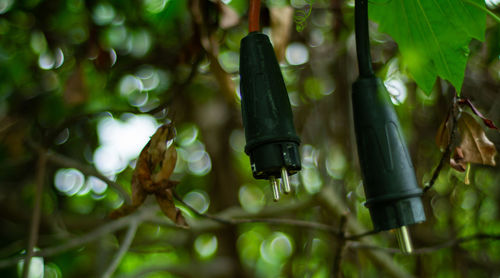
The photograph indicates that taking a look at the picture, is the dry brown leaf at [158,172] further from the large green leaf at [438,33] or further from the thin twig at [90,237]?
the thin twig at [90,237]

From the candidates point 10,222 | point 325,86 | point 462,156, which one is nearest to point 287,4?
point 462,156

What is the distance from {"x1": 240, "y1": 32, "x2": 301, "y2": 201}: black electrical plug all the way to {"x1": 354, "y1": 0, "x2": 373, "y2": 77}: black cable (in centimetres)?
10

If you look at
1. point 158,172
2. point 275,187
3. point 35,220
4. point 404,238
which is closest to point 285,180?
point 275,187

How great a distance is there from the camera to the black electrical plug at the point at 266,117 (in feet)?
1.53

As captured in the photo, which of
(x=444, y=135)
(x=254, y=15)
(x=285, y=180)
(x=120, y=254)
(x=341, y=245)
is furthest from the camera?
(x=120, y=254)

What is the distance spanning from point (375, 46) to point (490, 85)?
400mm

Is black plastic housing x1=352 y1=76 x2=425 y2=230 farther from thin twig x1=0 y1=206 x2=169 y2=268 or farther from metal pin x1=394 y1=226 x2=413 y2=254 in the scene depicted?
thin twig x1=0 y1=206 x2=169 y2=268

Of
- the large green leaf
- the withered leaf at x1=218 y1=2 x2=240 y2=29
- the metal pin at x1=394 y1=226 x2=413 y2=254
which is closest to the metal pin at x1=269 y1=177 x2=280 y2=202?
the metal pin at x1=394 y1=226 x2=413 y2=254

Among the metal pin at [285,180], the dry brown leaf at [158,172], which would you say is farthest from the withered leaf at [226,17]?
the metal pin at [285,180]

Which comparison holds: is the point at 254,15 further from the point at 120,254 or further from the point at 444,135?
the point at 120,254

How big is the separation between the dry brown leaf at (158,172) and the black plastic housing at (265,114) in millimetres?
208

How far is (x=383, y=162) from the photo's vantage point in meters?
Answer: 0.48

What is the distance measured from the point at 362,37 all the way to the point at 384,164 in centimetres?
16

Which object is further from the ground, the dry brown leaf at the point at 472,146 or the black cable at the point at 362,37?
the black cable at the point at 362,37
